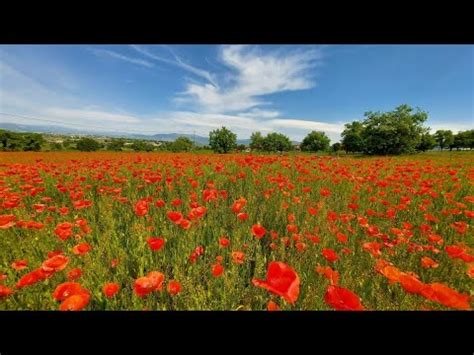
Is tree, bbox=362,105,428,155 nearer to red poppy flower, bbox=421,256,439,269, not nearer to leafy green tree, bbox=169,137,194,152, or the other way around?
leafy green tree, bbox=169,137,194,152

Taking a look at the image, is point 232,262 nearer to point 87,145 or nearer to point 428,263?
point 428,263

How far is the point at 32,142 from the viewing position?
29.3 meters

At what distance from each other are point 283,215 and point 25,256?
2.80m

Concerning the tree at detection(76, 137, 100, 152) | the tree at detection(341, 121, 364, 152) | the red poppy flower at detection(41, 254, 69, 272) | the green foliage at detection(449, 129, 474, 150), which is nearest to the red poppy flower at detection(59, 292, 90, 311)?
the red poppy flower at detection(41, 254, 69, 272)

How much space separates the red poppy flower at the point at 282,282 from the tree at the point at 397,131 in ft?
125

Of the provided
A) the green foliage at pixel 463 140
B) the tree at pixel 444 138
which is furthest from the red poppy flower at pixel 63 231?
the tree at pixel 444 138

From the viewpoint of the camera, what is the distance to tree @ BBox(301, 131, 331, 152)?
82625 mm

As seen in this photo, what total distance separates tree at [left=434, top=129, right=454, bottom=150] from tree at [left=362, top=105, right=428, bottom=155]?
2697 inches

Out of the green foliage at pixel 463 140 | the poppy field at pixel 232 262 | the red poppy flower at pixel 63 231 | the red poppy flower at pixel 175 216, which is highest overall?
the green foliage at pixel 463 140

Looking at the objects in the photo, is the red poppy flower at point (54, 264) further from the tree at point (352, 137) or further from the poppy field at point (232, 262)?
the tree at point (352, 137)

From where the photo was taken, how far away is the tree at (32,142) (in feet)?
93.0

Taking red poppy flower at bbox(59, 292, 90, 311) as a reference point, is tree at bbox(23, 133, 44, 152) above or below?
below
